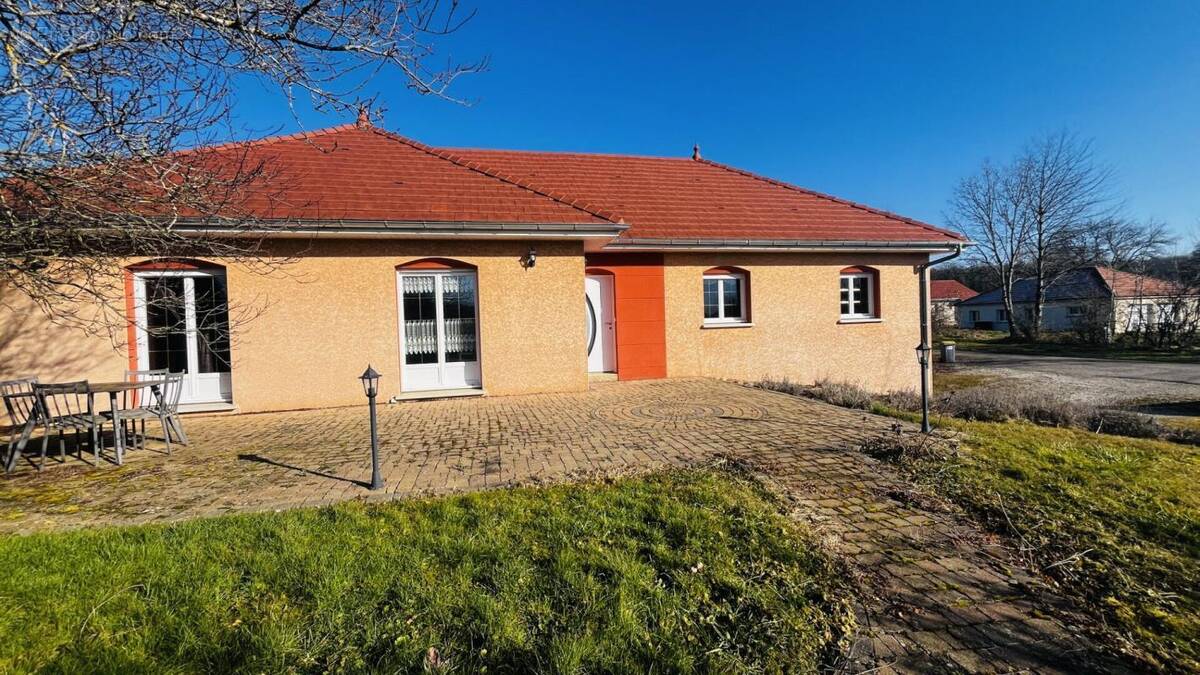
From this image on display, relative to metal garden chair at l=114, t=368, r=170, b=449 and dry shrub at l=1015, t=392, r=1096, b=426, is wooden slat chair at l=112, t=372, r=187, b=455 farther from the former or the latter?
dry shrub at l=1015, t=392, r=1096, b=426

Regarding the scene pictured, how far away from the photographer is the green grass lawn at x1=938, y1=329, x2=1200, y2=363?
23475 millimetres

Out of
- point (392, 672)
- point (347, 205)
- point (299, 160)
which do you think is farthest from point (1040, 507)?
point (299, 160)

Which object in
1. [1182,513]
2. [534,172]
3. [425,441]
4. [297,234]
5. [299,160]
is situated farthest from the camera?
[534,172]

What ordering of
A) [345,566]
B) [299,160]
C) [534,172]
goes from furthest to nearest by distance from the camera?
[534,172]
[299,160]
[345,566]

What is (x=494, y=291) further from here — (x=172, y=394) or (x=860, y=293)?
(x=860, y=293)

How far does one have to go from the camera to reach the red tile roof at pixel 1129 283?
35.3 metres

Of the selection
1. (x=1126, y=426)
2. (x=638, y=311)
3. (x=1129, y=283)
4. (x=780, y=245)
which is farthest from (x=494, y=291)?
(x=1129, y=283)

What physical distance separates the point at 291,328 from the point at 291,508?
5.32 meters

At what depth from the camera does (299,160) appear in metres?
9.52

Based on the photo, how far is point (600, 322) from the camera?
37.2ft

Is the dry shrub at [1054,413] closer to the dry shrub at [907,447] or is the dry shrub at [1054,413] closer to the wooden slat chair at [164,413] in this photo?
the dry shrub at [907,447]

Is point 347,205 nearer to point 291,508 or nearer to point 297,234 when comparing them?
point 297,234

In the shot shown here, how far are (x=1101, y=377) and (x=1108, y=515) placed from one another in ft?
60.1

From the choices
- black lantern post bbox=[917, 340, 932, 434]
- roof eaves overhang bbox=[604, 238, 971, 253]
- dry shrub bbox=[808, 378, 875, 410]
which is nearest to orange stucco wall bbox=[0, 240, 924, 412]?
roof eaves overhang bbox=[604, 238, 971, 253]
